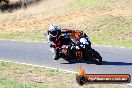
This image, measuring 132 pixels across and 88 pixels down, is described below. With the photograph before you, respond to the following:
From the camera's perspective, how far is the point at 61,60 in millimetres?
19109

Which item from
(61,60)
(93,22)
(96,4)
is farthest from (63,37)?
(96,4)

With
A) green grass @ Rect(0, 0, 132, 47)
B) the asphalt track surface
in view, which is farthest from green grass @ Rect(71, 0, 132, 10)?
the asphalt track surface

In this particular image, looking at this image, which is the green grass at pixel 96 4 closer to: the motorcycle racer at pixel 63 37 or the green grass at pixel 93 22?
the green grass at pixel 93 22

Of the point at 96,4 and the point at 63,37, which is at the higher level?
the point at 63,37

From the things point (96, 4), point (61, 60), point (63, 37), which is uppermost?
point (63, 37)

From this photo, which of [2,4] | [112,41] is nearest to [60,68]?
[112,41]

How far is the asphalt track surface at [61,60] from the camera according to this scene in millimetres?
16561

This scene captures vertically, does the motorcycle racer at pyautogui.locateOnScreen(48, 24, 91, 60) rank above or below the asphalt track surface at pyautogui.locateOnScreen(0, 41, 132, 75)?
above

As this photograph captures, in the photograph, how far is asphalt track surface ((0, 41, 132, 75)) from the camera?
16.6m

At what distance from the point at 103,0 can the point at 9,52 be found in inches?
828

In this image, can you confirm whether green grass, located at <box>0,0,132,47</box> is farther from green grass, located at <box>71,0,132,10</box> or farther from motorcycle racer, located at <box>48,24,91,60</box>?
motorcycle racer, located at <box>48,24,91,60</box>

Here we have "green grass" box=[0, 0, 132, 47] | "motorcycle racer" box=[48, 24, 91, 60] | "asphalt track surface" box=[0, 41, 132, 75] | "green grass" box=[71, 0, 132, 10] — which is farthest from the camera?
"green grass" box=[71, 0, 132, 10]

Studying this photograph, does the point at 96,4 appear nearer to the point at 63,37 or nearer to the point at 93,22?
the point at 93,22

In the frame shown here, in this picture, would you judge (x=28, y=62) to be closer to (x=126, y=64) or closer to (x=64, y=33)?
(x=64, y=33)
